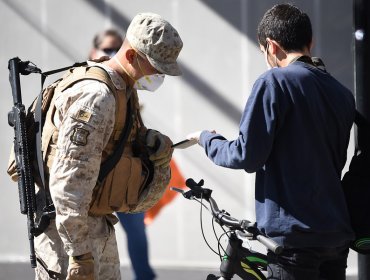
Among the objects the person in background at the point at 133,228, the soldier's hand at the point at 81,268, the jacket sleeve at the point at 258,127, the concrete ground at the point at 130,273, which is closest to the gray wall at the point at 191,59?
the concrete ground at the point at 130,273

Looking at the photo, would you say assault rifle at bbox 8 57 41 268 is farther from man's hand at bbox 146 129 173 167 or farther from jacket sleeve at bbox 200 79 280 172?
jacket sleeve at bbox 200 79 280 172

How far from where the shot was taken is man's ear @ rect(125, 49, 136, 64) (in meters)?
3.44

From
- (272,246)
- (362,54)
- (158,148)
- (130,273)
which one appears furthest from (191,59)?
(272,246)

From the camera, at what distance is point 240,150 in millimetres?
3154

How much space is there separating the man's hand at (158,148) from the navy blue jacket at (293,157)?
1.57 ft

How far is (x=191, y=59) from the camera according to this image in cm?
596

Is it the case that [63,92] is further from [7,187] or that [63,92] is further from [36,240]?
[7,187]

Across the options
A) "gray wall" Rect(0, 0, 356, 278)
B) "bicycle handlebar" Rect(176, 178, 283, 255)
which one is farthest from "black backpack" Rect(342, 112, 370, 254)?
"gray wall" Rect(0, 0, 356, 278)

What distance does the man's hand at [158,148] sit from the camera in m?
3.59

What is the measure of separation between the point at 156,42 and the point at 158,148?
0.51 metres

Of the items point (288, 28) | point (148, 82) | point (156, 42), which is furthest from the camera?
point (148, 82)

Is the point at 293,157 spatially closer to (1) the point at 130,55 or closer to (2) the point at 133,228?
(1) the point at 130,55

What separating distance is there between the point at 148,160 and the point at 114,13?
2.71 meters

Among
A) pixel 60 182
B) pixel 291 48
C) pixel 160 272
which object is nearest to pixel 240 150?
pixel 291 48
